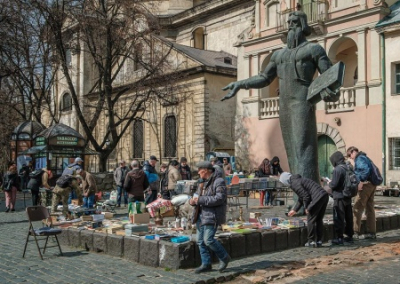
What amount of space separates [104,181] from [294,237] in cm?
1622

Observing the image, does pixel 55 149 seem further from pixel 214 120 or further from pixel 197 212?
pixel 197 212

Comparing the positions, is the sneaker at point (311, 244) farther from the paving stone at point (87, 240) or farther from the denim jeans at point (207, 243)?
the paving stone at point (87, 240)

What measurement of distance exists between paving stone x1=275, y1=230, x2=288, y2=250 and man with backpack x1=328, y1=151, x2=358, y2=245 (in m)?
0.97

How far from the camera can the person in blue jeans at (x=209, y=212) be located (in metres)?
7.22

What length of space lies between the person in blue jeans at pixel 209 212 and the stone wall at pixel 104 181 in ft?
56.8

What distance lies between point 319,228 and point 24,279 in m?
5.05

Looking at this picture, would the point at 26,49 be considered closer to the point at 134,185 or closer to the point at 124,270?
the point at 134,185

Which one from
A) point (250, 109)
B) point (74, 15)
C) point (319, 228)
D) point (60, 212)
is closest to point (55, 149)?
point (74, 15)

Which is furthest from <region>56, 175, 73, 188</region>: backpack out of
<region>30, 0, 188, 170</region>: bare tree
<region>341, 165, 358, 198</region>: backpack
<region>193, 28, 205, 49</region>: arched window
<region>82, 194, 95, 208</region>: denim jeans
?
<region>193, 28, 205, 49</region>: arched window

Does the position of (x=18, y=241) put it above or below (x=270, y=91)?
below

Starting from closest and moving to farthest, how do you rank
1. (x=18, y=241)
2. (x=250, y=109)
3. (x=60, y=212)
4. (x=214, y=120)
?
(x=18, y=241), (x=60, y=212), (x=250, y=109), (x=214, y=120)

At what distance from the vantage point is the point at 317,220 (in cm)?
924

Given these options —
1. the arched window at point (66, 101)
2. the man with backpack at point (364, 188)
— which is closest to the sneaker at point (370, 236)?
the man with backpack at point (364, 188)

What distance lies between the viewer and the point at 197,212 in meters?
7.37
